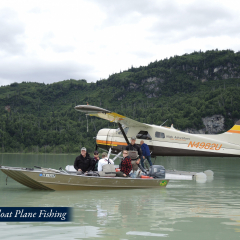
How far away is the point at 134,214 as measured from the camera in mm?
7344

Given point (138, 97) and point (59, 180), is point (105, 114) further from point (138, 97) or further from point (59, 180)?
point (138, 97)

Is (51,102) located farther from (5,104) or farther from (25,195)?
(25,195)

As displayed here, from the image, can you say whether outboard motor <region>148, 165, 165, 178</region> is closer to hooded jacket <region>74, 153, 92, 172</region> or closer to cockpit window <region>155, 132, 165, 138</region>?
hooded jacket <region>74, 153, 92, 172</region>

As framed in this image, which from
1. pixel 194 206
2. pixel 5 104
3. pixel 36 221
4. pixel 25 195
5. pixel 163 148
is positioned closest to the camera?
pixel 36 221

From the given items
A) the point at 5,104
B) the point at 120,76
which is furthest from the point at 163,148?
the point at 120,76

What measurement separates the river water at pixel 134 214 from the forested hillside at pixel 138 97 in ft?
277

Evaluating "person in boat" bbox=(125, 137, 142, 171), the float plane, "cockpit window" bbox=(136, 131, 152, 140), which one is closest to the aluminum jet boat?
"person in boat" bbox=(125, 137, 142, 171)

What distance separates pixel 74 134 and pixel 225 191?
88.0 meters

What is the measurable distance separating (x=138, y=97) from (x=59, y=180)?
151 meters

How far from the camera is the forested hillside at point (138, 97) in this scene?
326 feet

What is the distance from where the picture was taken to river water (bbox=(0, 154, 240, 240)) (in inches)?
227

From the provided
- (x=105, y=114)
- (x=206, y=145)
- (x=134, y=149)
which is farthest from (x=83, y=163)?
(x=206, y=145)

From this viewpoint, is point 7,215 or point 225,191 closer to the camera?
point 7,215

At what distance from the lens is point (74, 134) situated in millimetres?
97750
